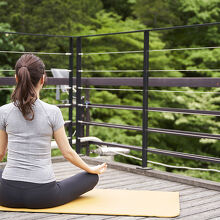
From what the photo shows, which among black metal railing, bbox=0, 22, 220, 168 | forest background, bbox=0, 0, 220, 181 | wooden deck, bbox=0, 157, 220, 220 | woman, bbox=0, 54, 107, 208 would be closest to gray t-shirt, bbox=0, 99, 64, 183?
woman, bbox=0, 54, 107, 208

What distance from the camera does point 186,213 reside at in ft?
8.73

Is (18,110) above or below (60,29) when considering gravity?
below

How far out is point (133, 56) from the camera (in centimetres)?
1140

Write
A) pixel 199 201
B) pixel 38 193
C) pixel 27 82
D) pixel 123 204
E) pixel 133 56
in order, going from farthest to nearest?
pixel 133 56, pixel 199 201, pixel 123 204, pixel 38 193, pixel 27 82

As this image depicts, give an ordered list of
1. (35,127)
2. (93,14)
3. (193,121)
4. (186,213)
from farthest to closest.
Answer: (93,14) < (193,121) < (186,213) < (35,127)

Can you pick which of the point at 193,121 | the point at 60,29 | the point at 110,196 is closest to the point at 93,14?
the point at 60,29

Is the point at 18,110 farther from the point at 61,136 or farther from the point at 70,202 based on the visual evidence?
the point at 70,202

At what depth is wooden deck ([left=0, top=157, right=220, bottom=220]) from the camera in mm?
2562

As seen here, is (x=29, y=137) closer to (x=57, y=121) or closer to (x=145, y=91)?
(x=57, y=121)

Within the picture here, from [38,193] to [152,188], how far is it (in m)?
1.05

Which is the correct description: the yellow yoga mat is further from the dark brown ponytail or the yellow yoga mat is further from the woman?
the dark brown ponytail

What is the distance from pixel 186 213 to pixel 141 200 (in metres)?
0.35

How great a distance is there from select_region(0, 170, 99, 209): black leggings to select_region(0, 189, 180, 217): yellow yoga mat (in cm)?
4

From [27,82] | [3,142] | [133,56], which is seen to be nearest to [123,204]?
[3,142]
